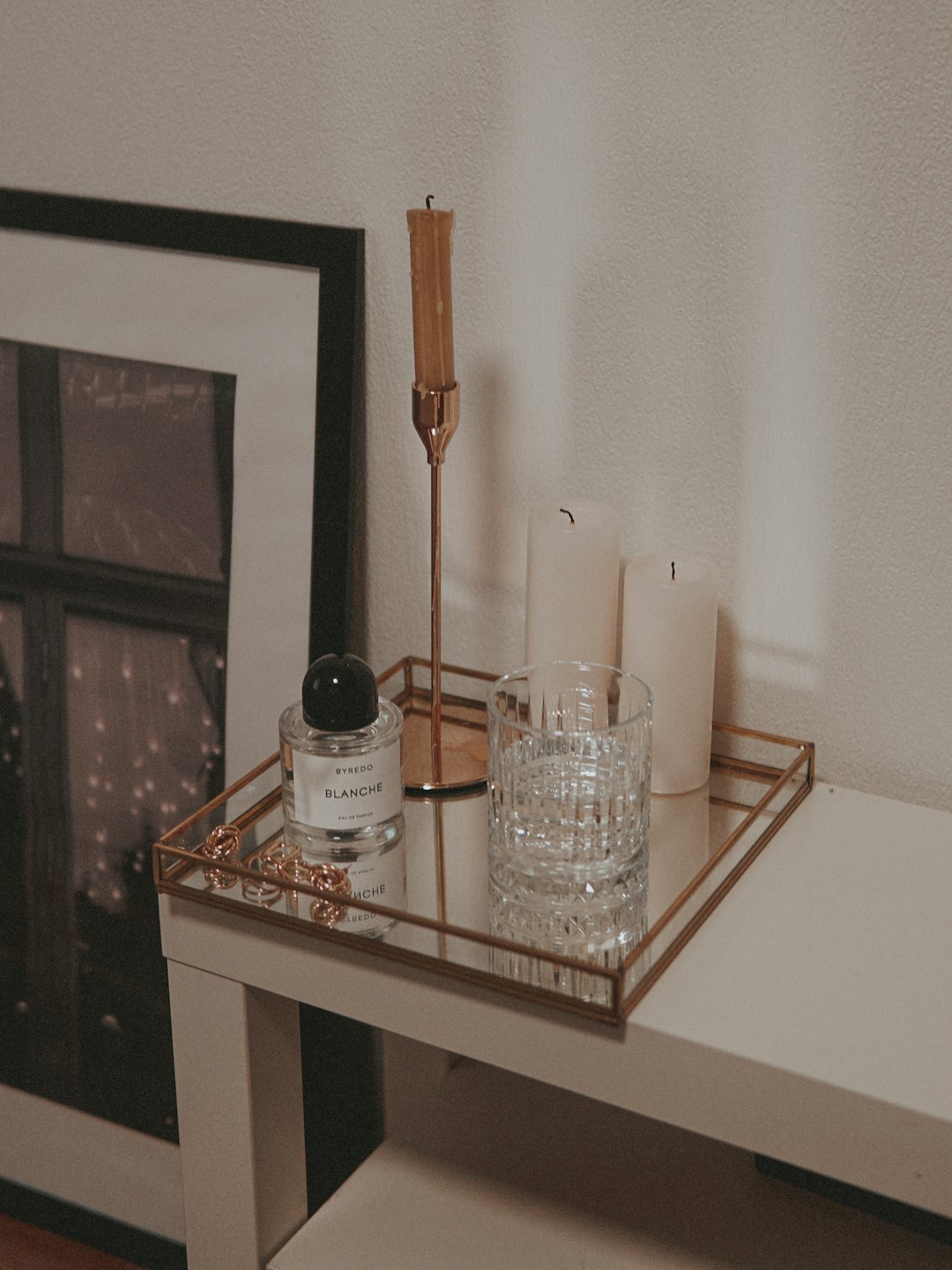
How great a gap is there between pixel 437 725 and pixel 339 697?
152 mm

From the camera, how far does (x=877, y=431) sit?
79 cm

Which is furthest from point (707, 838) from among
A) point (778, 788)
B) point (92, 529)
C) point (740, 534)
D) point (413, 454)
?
point (92, 529)

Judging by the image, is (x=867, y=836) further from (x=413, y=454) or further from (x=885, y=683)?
(x=413, y=454)

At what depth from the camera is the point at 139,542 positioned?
1038 mm

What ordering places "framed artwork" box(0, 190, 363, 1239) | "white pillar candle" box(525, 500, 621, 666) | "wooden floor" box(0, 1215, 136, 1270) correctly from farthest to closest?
"wooden floor" box(0, 1215, 136, 1270)
"framed artwork" box(0, 190, 363, 1239)
"white pillar candle" box(525, 500, 621, 666)

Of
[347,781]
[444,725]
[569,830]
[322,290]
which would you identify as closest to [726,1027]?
[569,830]

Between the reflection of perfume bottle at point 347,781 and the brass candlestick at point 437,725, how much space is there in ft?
0.27

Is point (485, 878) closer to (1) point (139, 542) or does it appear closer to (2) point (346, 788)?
(2) point (346, 788)

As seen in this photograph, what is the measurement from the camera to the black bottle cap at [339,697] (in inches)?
29.4

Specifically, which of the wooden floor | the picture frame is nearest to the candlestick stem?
the picture frame

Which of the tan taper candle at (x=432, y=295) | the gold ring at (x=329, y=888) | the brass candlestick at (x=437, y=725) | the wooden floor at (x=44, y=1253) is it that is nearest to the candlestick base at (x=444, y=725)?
the brass candlestick at (x=437, y=725)

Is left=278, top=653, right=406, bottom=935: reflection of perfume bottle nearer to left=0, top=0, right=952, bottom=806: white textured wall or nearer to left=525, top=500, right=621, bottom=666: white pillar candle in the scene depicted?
left=525, top=500, right=621, bottom=666: white pillar candle

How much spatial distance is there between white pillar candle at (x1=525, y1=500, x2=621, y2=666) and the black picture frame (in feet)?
0.50

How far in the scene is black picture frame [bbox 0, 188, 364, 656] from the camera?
914 millimetres
